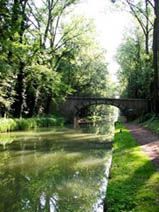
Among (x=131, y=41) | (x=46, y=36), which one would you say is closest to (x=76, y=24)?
(x=46, y=36)

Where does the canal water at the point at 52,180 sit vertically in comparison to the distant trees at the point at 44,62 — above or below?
below

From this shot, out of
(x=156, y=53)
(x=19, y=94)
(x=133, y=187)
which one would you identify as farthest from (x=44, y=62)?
(x=133, y=187)

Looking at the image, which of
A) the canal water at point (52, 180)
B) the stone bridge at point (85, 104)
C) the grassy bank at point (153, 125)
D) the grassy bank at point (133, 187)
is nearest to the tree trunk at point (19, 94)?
the grassy bank at point (153, 125)

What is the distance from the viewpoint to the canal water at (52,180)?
7.78 metres

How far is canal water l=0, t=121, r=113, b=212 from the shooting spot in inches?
306

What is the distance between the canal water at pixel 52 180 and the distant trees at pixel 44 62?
21.0ft

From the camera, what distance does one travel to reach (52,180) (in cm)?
1004

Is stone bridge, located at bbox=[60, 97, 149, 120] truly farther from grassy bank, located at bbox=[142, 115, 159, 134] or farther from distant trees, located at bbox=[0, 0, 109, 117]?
grassy bank, located at bbox=[142, 115, 159, 134]

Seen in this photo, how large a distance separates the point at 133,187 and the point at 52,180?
3193 mm

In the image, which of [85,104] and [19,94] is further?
[85,104]

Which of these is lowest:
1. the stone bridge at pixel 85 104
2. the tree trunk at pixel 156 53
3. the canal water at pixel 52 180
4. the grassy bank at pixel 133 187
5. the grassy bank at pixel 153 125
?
the canal water at pixel 52 180

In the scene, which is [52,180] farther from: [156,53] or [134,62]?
[134,62]

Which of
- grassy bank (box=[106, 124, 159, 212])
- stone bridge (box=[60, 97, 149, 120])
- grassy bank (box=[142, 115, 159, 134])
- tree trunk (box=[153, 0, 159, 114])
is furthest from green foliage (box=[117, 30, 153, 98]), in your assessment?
grassy bank (box=[106, 124, 159, 212])

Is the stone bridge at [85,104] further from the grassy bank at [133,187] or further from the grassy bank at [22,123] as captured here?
the grassy bank at [133,187]
